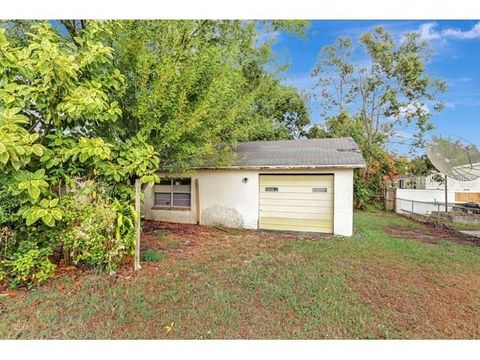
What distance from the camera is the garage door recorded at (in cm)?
873

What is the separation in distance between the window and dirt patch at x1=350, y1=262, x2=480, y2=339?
22.0ft

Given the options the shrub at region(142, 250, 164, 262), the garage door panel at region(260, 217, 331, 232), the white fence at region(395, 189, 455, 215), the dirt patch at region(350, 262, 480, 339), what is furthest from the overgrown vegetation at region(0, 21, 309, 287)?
the white fence at region(395, 189, 455, 215)

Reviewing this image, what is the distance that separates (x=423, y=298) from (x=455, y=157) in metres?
8.66

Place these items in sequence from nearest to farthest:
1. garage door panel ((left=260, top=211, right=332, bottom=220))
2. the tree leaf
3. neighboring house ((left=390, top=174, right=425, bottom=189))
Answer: the tree leaf, garage door panel ((left=260, top=211, right=332, bottom=220)), neighboring house ((left=390, top=174, right=425, bottom=189))

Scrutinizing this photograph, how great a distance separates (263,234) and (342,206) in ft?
8.37

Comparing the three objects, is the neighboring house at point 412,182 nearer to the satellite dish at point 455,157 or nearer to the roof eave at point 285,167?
the satellite dish at point 455,157

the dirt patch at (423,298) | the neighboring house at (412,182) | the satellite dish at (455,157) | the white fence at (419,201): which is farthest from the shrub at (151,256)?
the neighboring house at (412,182)

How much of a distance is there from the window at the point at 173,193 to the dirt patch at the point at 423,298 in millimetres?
6709

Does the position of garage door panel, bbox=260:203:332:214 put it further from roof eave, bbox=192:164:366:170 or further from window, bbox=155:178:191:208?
window, bbox=155:178:191:208

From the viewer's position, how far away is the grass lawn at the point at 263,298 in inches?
125

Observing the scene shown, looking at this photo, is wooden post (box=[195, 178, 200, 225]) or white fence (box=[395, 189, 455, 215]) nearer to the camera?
wooden post (box=[195, 178, 200, 225])
